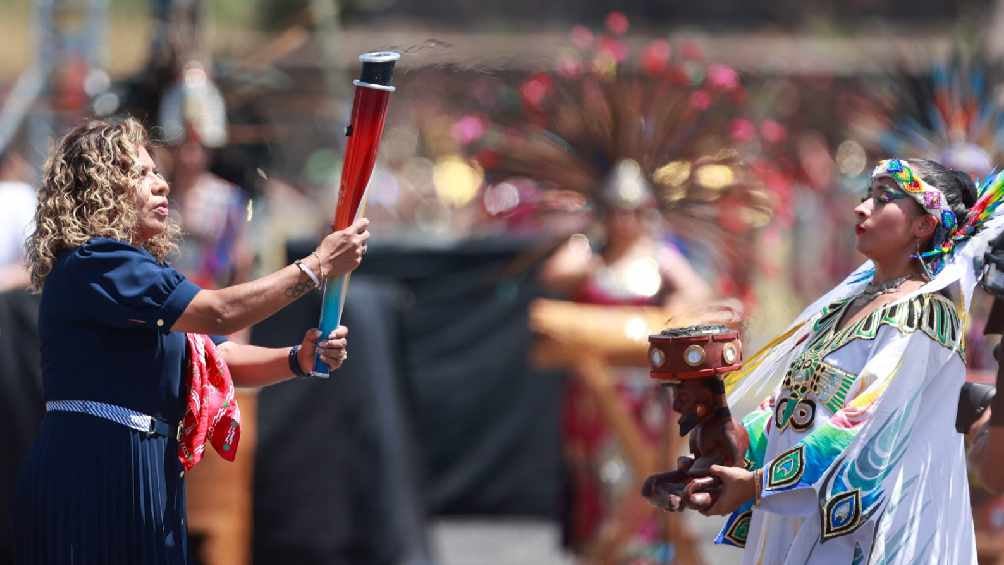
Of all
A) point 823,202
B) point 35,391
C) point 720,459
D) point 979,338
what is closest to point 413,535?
point 35,391

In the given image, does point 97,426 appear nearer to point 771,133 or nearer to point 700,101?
point 700,101

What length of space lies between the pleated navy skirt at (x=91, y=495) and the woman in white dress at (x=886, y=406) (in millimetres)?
1173

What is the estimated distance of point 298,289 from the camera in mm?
3547

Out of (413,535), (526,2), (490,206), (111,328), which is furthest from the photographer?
(526,2)

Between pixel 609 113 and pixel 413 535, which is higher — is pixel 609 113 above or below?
above

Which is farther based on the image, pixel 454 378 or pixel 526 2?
pixel 526 2

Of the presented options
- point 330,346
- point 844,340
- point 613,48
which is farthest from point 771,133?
point 330,346

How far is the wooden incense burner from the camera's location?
12.0ft

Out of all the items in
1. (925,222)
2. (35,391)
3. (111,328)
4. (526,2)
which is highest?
(526,2)

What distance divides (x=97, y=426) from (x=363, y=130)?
0.84 m

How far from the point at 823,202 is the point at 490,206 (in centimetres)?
655

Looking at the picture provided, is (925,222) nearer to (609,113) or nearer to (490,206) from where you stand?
(609,113)

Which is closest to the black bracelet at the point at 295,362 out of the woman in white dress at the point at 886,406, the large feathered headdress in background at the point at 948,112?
the woman in white dress at the point at 886,406

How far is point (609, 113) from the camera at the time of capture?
696 cm
